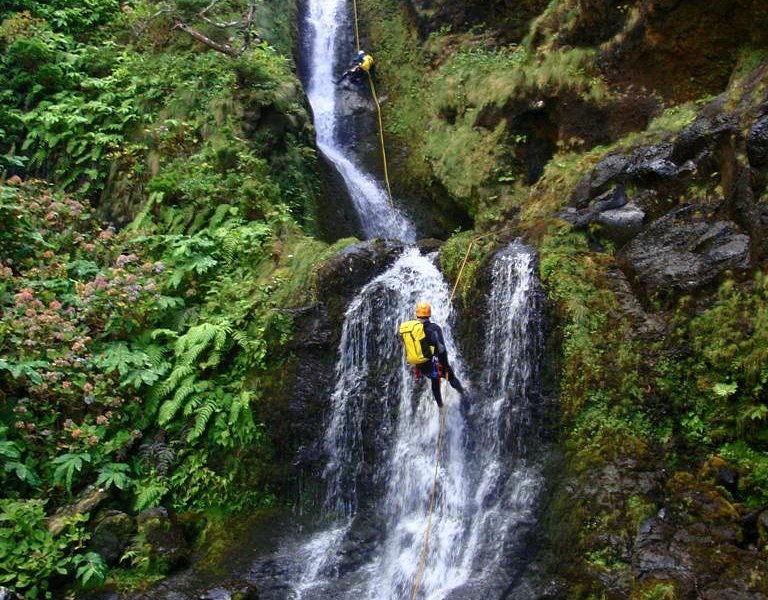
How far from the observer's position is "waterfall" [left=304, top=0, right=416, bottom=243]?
14422 mm

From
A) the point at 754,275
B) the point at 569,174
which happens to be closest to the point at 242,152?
the point at 569,174

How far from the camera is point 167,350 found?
9664mm

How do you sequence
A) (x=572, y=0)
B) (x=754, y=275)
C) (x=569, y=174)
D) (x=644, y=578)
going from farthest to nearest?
(x=572, y=0) → (x=569, y=174) → (x=754, y=275) → (x=644, y=578)

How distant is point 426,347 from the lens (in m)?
7.86

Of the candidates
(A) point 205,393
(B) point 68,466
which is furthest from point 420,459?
(B) point 68,466

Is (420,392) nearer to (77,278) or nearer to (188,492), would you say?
(188,492)

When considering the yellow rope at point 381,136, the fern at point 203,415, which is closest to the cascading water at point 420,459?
the fern at point 203,415

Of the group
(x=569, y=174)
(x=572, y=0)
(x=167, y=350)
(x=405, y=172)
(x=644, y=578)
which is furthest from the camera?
(x=405, y=172)

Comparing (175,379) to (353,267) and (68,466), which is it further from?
(353,267)

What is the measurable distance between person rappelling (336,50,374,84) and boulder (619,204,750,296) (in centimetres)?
1208

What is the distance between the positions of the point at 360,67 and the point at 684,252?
42.4 feet

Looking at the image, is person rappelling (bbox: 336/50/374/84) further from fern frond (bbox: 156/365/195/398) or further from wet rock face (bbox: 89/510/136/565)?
wet rock face (bbox: 89/510/136/565)

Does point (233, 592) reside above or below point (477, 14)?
below

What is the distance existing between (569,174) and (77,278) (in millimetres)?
8251
